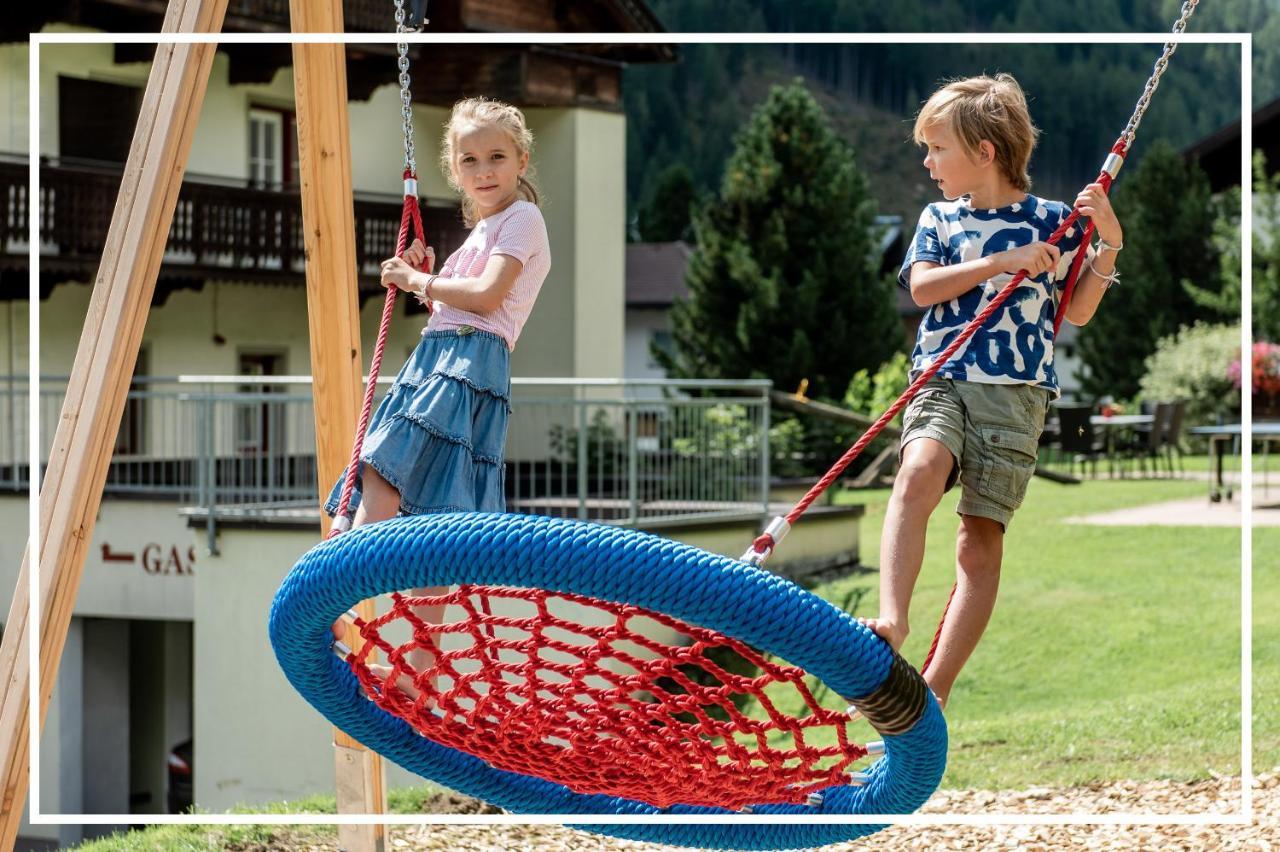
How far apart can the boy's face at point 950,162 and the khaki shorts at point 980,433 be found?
1.37 ft

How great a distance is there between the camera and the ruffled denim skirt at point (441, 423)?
12.2 feet

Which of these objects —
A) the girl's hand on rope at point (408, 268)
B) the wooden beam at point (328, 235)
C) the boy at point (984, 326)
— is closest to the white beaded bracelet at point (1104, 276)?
the boy at point (984, 326)

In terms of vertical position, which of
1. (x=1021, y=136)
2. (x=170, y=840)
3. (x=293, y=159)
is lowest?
(x=170, y=840)

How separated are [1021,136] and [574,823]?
1807 mm

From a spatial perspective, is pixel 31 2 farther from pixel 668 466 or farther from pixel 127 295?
pixel 127 295

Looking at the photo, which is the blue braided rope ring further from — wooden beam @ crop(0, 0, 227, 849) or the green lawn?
the green lawn

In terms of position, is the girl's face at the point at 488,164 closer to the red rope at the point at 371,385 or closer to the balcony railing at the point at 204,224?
the red rope at the point at 371,385

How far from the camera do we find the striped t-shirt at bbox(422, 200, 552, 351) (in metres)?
3.73

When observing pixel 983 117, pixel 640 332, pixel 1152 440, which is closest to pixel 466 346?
pixel 983 117

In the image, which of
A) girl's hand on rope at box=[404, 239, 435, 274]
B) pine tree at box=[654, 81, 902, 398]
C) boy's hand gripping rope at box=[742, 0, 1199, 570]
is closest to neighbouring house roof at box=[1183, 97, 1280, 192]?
pine tree at box=[654, 81, 902, 398]

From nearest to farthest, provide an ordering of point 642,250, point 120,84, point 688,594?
A: point 688,594 < point 120,84 < point 642,250

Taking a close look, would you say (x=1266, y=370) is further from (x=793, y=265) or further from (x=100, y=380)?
(x=100, y=380)

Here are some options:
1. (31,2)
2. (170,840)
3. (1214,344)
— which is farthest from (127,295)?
(1214,344)

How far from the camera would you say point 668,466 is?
13.0 metres
